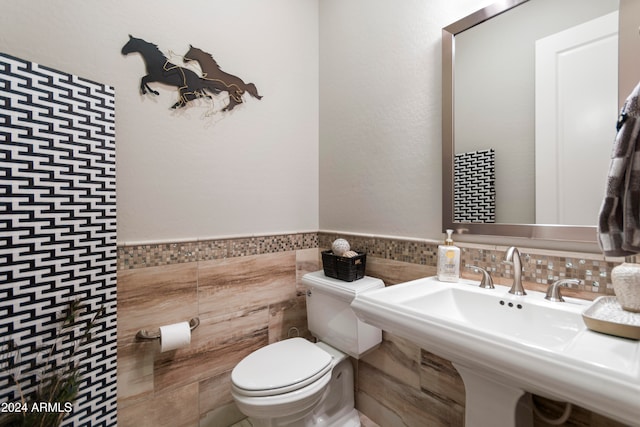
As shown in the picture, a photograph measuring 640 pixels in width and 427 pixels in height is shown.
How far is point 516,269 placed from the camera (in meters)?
1.00

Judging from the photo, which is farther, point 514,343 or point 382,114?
point 382,114

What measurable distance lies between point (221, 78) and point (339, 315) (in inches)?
56.2

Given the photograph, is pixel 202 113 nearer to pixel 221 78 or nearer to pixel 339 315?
pixel 221 78

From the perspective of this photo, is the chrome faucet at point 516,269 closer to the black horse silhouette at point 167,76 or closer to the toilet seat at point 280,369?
the toilet seat at point 280,369

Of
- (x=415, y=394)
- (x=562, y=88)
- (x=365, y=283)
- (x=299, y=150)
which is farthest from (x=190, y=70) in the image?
(x=415, y=394)

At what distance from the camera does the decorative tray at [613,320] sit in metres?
0.65

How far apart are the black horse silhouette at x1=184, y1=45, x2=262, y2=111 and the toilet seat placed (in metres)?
1.31

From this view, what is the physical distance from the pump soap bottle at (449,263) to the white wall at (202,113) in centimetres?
96

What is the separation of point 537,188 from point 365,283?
84cm

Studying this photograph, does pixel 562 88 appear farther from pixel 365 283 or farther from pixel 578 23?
pixel 365 283

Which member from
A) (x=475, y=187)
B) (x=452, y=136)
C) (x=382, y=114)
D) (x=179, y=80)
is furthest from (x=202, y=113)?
(x=475, y=187)

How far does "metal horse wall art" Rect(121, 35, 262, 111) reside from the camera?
50.8 inches

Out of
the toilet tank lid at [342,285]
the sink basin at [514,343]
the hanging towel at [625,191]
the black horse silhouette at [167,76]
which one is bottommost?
the toilet tank lid at [342,285]

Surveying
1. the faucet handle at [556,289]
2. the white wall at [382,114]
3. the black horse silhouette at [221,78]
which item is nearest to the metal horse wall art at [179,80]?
the black horse silhouette at [221,78]
